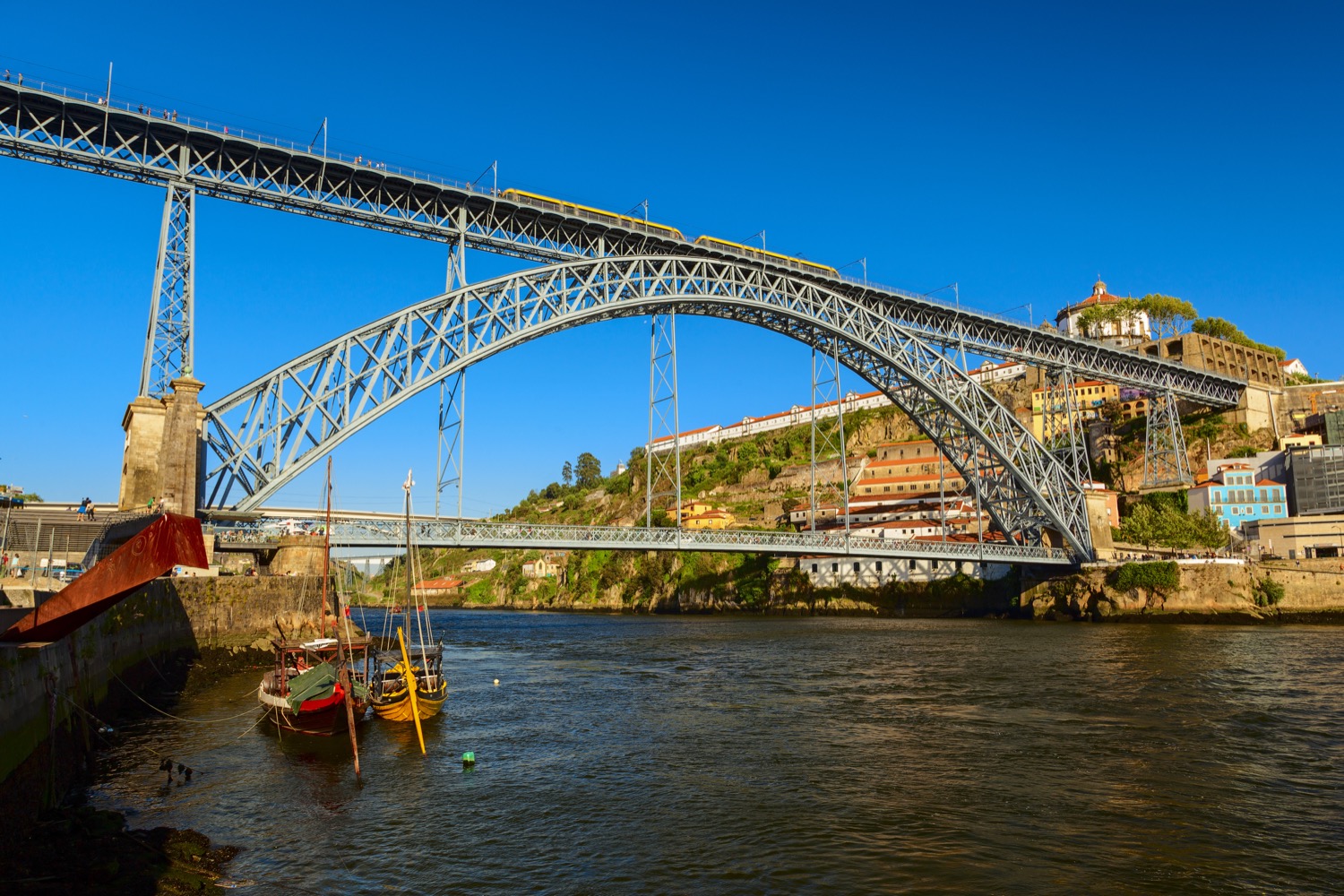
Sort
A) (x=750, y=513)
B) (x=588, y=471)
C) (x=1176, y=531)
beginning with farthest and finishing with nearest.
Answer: (x=588, y=471) → (x=750, y=513) → (x=1176, y=531)

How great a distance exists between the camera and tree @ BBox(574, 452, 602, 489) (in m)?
166

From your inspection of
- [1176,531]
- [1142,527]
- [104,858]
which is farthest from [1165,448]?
[104,858]

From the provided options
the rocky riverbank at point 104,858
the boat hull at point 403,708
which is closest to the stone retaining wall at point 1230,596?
the boat hull at point 403,708

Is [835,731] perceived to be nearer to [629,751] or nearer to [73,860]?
[629,751]

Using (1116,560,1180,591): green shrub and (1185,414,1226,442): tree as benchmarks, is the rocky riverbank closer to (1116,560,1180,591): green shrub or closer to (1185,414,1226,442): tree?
(1116,560,1180,591): green shrub

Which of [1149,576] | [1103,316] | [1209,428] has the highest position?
[1103,316]

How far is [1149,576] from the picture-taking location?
52.4 m

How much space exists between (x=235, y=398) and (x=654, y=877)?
87.6 feet

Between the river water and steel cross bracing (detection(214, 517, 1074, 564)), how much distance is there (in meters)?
8.48

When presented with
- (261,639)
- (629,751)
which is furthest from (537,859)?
(261,639)

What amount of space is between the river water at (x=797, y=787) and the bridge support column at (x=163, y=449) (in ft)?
24.6

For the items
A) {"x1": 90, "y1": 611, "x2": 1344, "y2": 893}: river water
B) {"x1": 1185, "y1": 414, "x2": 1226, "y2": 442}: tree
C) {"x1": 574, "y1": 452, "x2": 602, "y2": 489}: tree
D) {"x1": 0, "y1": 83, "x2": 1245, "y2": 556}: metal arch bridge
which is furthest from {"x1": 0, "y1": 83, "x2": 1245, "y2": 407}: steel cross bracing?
{"x1": 574, "y1": 452, "x2": 602, "y2": 489}: tree

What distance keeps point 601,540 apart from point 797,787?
2623 centimetres

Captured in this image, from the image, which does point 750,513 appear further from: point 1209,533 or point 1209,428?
point 1209,533
